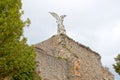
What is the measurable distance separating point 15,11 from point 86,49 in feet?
47.2

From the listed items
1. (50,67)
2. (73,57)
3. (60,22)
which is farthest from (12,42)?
(60,22)

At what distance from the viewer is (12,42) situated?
41.9ft

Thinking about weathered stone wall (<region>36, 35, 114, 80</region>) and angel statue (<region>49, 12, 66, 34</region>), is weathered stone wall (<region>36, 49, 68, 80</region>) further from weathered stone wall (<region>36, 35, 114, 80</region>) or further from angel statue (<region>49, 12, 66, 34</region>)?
angel statue (<region>49, 12, 66, 34</region>)

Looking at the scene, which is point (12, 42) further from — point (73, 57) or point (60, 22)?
point (60, 22)

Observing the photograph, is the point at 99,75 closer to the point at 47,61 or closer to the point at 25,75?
the point at 47,61

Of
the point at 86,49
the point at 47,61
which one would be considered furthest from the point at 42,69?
the point at 86,49

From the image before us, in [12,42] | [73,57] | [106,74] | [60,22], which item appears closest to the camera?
[12,42]

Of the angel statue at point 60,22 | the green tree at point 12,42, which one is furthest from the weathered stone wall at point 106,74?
the green tree at point 12,42

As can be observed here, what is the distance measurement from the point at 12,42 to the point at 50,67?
8.47m

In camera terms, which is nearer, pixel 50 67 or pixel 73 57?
pixel 50 67

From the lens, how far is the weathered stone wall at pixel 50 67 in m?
20.1

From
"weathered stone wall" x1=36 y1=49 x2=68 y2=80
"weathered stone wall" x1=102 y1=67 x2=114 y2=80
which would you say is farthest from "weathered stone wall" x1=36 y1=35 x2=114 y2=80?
"weathered stone wall" x1=102 y1=67 x2=114 y2=80

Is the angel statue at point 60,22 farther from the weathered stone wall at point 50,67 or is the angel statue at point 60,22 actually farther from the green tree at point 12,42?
the green tree at point 12,42

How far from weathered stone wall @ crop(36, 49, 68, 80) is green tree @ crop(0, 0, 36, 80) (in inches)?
244
